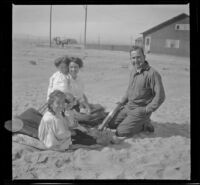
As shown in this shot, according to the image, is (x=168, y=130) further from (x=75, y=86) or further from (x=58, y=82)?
(x=58, y=82)

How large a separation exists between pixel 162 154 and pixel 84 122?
108cm

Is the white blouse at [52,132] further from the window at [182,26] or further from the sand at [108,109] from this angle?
the window at [182,26]

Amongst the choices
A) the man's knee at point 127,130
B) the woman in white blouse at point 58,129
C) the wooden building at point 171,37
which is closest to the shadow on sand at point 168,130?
the man's knee at point 127,130

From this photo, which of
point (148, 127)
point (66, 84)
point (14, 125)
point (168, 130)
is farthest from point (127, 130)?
point (14, 125)

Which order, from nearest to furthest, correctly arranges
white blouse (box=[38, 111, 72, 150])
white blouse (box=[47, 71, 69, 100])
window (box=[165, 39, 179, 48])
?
1. white blouse (box=[38, 111, 72, 150])
2. white blouse (box=[47, 71, 69, 100])
3. window (box=[165, 39, 179, 48])

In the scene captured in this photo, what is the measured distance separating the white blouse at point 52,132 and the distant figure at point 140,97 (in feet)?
2.13

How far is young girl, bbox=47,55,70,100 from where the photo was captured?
375 centimetres

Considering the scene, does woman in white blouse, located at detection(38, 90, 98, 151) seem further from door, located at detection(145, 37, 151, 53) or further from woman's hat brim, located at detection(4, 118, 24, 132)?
door, located at detection(145, 37, 151, 53)

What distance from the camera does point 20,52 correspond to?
3.84 m

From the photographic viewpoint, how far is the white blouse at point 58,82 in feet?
12.3

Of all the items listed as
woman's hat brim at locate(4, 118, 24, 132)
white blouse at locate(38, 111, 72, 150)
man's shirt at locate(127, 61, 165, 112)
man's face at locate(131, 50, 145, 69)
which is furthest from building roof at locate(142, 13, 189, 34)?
woman's hat brim at locate(4, 118, 24, 132)

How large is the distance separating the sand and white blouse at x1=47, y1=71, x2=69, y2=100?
77 millimetres

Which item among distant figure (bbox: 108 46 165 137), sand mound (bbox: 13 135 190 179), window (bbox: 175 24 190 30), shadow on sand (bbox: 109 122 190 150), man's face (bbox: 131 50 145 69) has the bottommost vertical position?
sand mound (bbox: 13 135 190 179)
